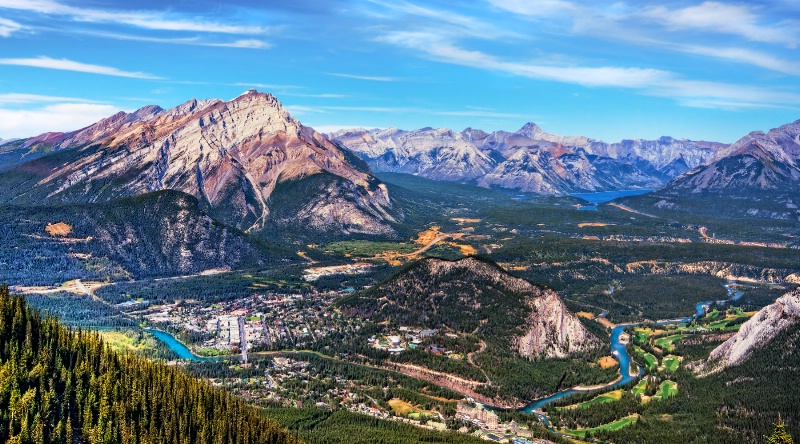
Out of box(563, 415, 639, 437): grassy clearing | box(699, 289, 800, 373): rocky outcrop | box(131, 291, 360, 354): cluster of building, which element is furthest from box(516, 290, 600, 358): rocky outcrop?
box(131, 291, 360, 354): cluster of building

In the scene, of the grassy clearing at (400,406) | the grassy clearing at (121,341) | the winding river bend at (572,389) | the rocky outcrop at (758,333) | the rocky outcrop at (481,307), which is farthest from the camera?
the rocky outcrop at (481,307)

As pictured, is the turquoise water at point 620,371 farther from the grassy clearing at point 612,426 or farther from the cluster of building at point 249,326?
the cluster of building at point 249,326

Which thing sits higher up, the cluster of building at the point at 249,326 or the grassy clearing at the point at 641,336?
the grassy clearing at the point at 641,336

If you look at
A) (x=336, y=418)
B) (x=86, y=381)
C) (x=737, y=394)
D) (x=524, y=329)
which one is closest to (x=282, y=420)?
(x=336, y=418)

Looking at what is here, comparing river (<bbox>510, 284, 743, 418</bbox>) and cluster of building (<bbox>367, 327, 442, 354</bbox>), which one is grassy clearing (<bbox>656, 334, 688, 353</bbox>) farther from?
cluster of building (<bbox>367, 327, 442, 354</bbox>)

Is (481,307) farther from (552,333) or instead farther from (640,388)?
(640,388)

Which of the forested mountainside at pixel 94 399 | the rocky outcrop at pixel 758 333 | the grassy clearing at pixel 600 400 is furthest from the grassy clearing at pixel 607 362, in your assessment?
the forested mountainside at pixel 94 399

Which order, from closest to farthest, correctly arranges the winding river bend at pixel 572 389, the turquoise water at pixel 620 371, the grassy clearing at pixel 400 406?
the grassy clearing at pixel 400 406
the winding river bend at pixel 572 389
the turquoise water at pixel 620 371
